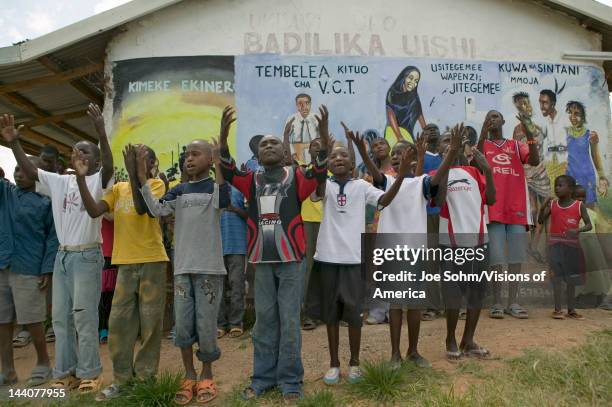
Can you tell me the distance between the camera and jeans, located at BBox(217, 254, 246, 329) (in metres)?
4.68

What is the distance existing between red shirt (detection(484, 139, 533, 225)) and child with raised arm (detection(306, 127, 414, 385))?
168cm

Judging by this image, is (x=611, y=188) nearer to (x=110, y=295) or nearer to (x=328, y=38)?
(x=328, y=38)

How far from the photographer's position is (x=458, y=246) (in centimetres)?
352

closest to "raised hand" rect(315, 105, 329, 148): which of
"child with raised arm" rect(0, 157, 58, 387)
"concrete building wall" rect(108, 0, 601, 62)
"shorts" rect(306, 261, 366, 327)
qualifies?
"shorts" rect(306, 261, 366, 327)

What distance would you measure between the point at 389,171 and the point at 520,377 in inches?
Result: 86.2

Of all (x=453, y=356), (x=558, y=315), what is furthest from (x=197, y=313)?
(x=558, y=315)

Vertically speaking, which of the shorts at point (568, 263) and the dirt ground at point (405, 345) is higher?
the shorts at point (568, 263)

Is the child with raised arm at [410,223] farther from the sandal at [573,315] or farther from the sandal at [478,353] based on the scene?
the sandal at [573,315]

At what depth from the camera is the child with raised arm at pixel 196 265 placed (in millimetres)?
3043

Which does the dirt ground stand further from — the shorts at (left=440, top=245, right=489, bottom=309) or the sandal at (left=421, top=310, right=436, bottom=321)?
the shorts at (left=440, top=245, right=489, bottom=309)

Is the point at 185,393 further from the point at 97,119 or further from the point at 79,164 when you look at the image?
the point at 97,119

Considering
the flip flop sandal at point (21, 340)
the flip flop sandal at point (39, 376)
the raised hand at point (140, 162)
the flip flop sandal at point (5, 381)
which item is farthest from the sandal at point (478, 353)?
the flip flop sandal at point (21, 340)

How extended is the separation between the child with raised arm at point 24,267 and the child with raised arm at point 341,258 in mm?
2216

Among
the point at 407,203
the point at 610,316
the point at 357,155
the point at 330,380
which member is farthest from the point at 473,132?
the point at 330,380
